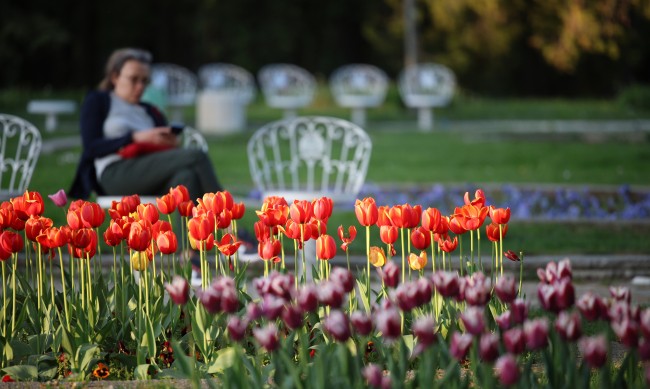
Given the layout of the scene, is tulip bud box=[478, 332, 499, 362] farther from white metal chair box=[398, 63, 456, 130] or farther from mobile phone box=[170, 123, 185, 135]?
white metal chair box=[398, 63, 456, 130]

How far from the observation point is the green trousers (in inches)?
282

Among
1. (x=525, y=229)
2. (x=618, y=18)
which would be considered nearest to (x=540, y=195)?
(x=525, y=229)

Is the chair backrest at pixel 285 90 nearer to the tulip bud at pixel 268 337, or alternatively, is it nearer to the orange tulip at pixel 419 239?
the orange tulip at pixel 419 239

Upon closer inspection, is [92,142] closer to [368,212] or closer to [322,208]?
[322,208]

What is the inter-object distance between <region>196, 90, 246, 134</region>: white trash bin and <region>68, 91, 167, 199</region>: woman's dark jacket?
1313 centimetres

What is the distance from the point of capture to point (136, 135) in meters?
7.23

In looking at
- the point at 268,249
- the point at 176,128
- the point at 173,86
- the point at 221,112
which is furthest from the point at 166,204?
the point at 173,86

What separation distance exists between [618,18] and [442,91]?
351cm

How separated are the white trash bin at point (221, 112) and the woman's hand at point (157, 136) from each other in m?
13.3

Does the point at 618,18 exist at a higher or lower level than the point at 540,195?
higher

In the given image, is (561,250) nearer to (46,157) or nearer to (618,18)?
(46,157)

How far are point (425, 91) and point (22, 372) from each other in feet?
69.6

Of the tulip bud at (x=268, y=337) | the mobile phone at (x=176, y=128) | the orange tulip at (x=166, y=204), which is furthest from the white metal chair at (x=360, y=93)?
the tulip bud at (x=268, y=337)

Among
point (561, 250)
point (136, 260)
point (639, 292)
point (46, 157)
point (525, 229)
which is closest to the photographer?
point (136, 260)
